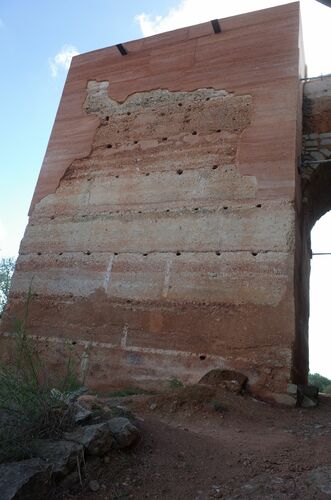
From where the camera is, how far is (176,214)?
7297 millimetres

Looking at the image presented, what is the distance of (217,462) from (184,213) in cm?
452

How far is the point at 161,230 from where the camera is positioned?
7.28 m

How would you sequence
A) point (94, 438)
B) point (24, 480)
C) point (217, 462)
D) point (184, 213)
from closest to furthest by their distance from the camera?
point (24, 480) → point (94, 438) → point (217, 462) → point (184, 213)

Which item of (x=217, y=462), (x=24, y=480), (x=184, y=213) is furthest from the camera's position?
(x=184, y=213)

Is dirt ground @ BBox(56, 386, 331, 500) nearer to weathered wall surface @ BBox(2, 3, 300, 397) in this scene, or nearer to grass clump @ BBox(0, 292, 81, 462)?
grass clump @ BBox(0, 292, 81, 462)

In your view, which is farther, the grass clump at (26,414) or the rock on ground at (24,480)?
the grass clump at (26,414)

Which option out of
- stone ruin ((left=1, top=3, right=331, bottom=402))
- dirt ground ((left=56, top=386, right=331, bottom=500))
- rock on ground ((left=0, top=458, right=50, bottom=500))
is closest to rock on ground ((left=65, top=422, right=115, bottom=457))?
dirt ground ((left=56, top=386, right=331, bottom=500))

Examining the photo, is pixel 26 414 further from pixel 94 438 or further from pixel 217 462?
pixel 217 462

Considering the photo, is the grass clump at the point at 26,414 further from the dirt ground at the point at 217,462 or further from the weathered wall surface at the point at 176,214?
the weathered wall surface at the point at 176,214

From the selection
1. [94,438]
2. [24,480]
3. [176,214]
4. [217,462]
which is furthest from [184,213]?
[24,480]

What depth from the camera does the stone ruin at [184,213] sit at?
6312mm

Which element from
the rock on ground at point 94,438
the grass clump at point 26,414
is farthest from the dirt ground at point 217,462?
the grass clump at point 26,414

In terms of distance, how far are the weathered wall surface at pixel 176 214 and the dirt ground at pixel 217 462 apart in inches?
51.6

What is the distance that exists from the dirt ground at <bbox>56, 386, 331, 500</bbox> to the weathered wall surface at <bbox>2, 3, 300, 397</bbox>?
131 cm
